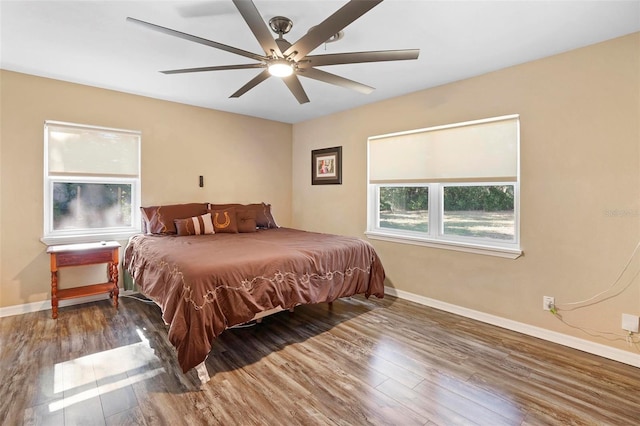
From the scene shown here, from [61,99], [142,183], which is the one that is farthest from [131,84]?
[142,183]

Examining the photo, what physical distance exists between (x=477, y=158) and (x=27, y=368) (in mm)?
4073

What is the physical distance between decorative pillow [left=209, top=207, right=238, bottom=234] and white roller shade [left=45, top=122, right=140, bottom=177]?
110 cm

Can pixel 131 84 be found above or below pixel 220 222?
above

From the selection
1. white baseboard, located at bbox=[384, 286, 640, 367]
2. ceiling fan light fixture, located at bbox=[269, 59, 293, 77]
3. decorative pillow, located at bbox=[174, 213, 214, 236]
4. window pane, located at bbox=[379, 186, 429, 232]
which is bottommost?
white baseboard, located at bbox=[384, 286, 640, 367]

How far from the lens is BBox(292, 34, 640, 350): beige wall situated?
2410 millimetres

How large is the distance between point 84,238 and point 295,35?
3.16m

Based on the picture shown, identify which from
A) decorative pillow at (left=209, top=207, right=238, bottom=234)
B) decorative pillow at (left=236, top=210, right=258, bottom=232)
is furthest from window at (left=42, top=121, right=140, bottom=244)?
decorative pillow at (left=236, top=210, right=258, bottom=232)

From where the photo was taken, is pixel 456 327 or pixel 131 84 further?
pixel 131 84

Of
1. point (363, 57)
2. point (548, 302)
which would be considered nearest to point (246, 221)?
point (363, 57)

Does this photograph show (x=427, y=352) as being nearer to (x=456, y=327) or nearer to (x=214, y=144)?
(x=456, y=327)

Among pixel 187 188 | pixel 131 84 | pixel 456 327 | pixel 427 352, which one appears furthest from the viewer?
pixel 187 188

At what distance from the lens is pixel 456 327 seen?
2984mm

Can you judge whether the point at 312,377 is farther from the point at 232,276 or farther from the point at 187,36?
the point at 187,36

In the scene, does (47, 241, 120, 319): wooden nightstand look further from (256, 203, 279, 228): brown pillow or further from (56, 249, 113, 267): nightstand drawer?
(256, 203, 279, 228): brown pillow
